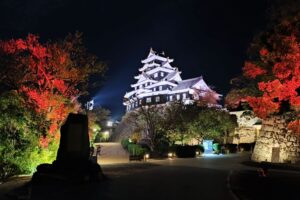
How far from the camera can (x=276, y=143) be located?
27109 mm

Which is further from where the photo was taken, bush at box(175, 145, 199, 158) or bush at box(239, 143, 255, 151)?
bush at box(239, 143, 255, 151)

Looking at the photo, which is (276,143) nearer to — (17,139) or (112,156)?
(17,139)

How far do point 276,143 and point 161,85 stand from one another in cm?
5192

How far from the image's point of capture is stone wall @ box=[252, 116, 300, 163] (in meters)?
26.0

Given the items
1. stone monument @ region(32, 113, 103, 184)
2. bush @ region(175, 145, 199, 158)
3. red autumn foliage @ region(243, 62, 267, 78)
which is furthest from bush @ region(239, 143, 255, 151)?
stone monument @ region(32, 113, 103, 184)

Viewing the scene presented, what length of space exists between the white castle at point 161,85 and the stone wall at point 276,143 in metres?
39.2

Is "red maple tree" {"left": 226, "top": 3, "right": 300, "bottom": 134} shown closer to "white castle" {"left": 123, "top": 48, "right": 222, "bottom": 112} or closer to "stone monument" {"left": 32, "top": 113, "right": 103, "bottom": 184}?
"stone monument" {"left": 32, "top": 113, "right": 103, "bottom": 184}

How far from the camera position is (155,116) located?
45.8 metres

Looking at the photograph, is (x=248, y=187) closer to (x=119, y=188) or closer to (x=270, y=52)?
(x=119, y=188)

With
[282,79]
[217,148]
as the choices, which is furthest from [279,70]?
[217,148]


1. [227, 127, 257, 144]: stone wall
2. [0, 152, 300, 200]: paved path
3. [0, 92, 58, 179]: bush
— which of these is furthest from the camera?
[227, 127, 257, 144]: stone wall

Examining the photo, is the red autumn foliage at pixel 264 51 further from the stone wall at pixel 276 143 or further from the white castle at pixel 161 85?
the white castle at pixel 161 85

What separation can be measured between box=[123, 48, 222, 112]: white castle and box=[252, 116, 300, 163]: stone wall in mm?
39200

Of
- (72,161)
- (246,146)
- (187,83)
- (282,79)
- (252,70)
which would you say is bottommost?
(72,161)
